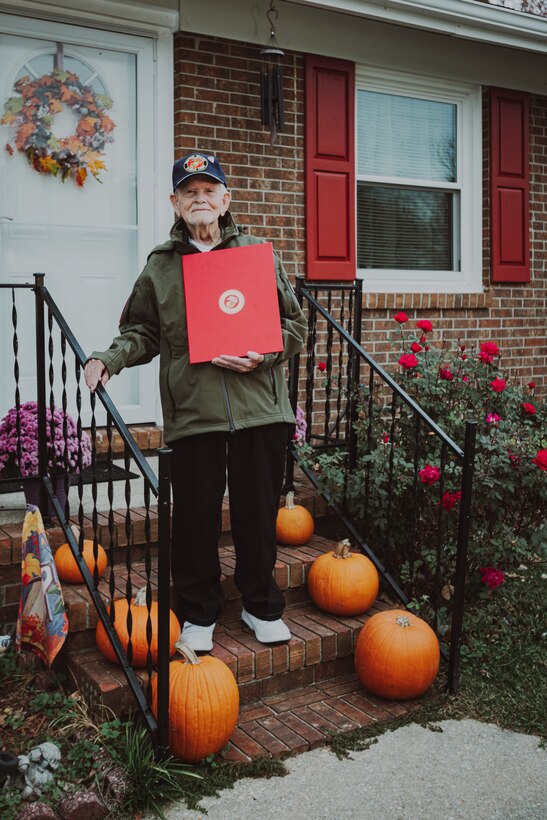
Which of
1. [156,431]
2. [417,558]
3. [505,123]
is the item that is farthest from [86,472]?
[505,123]

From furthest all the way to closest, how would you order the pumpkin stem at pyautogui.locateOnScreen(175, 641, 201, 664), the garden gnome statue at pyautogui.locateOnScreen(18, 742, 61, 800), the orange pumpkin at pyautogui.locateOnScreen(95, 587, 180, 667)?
1. the orange pumpkin at pyautogui.locateOnScreen(95, 587, 180, 667)
2. the pumpkin stem at pyautogui.locateOnScreen(175, 641, 201, 664)
3. the garden gnome statue at pyautogui.locateOnScreen(18, 742, 61, 800)

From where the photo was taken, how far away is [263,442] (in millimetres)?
3016

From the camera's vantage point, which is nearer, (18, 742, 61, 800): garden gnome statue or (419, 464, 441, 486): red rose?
(18, 742, 61, 800): garden gnome statue

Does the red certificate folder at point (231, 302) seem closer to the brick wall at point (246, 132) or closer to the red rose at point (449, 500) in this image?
the red rose at point (449, 500)

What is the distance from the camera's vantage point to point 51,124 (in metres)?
4.74

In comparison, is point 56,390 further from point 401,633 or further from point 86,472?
point 401,633

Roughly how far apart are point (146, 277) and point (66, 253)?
2026 millimetres

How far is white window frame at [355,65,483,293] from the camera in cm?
611

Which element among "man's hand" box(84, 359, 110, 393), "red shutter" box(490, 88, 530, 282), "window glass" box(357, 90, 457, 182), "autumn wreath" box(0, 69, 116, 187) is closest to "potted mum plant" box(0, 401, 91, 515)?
"man's hand" box(84, 359, 110, 393)

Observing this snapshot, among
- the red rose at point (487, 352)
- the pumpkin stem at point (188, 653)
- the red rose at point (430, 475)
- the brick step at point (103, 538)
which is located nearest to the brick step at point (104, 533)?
the brick step at point (103, 538)

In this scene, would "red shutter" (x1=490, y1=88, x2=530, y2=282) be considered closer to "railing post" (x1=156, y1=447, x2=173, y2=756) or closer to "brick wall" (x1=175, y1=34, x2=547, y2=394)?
"brick wall" (x1=175, y1=34, x2=547, y2=394)

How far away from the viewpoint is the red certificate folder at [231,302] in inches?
116

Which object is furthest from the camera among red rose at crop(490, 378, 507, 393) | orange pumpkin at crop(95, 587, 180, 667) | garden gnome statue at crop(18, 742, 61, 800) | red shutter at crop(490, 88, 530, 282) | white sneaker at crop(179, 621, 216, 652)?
red shutter at crop(490, 88, 530, 282)

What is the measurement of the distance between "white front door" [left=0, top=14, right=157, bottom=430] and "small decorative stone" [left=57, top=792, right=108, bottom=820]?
2657 millimetres
